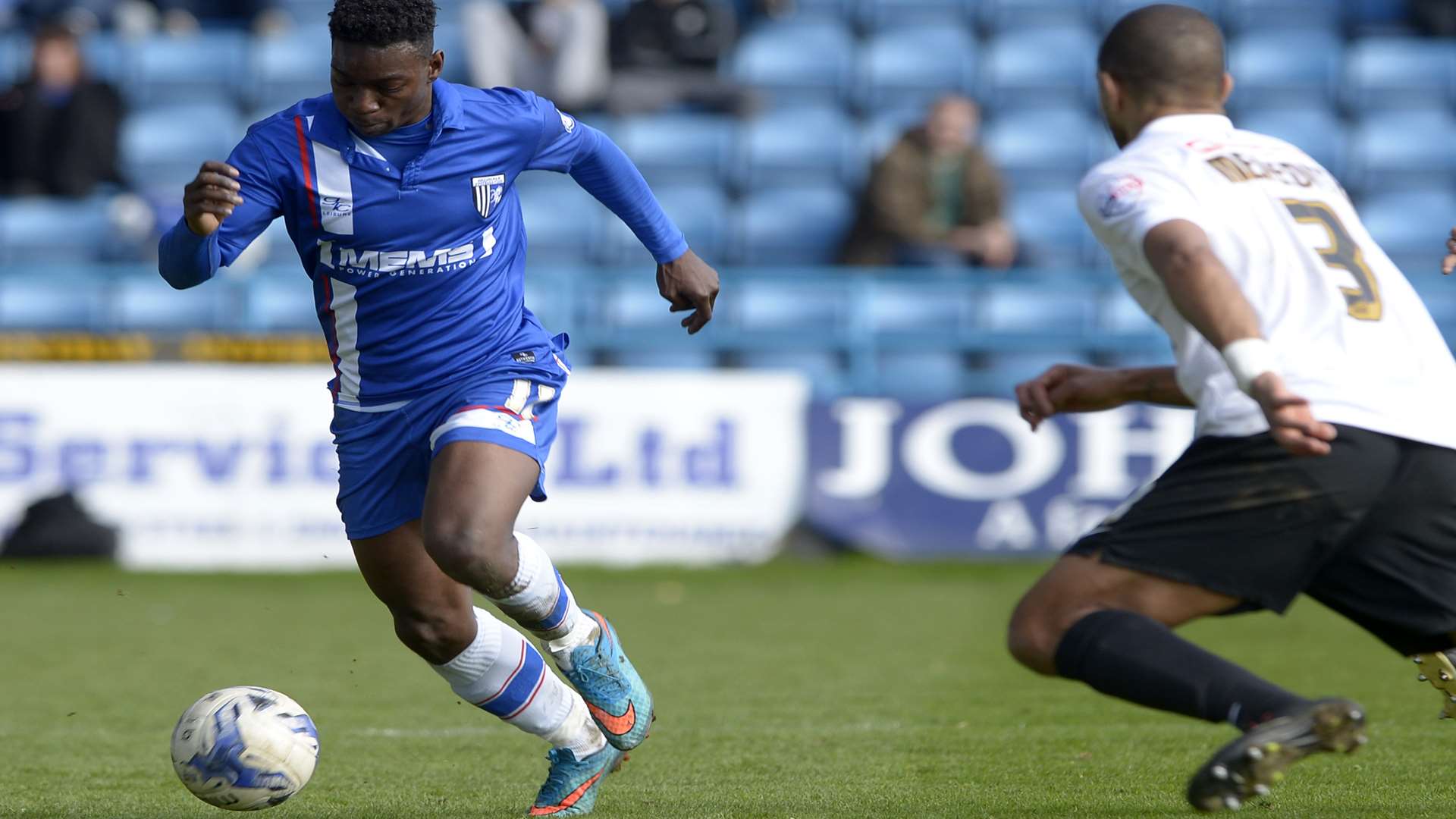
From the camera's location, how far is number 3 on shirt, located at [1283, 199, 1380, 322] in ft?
12.0

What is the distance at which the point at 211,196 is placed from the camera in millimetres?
4152

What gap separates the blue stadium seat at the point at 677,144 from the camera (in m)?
14.1

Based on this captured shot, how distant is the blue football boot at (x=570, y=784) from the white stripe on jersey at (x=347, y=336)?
1062mm

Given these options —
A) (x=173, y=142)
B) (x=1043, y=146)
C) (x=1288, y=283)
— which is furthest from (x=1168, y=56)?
(x=173, y=142)

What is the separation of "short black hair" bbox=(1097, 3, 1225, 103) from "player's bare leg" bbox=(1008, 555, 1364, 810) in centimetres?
98

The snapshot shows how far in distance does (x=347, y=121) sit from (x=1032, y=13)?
37.9ft

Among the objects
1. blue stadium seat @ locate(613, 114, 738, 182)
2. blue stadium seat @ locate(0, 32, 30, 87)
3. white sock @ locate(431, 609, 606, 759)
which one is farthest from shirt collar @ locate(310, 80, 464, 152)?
blue stadium seat @ locate(0, 32, 30, 87)

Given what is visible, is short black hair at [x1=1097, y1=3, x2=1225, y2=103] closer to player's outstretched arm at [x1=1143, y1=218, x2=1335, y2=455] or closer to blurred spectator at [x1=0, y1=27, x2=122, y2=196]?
player's outstretched arm at [x1=1143, y1=218, x2=1335, y2=455]

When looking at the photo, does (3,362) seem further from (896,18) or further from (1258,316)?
(1258,316)

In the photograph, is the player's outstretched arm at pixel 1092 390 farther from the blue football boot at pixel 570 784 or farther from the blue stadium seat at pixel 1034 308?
the blue stadium seat at pixel 1034 308

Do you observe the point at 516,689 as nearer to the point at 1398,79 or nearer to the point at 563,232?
the point at 563,232

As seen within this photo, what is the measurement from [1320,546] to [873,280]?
9.27m

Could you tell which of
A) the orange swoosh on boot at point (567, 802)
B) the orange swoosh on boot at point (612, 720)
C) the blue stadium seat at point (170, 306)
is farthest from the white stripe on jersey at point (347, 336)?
the blue stadium seat at point (170, 306)

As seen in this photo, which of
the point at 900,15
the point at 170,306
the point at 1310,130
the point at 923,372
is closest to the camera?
the point at 923,372
